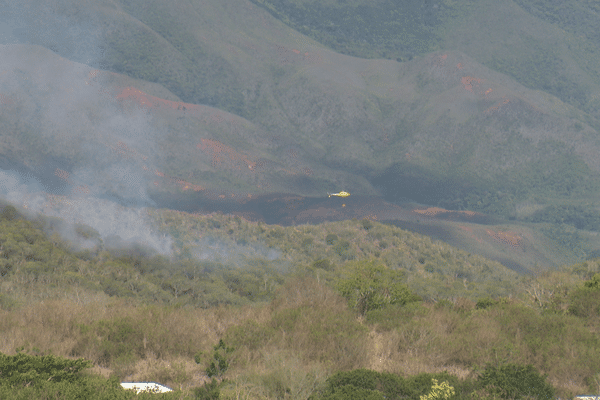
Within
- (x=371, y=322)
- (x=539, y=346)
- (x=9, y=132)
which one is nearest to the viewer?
(x=539, y=346)

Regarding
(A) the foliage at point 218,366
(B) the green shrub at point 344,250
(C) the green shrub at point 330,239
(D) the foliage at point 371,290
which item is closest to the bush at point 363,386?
(A) the foliage at point 218,366

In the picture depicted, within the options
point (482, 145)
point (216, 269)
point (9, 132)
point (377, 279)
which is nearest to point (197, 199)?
point (9, 132)

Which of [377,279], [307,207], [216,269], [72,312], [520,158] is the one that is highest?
[72,312]

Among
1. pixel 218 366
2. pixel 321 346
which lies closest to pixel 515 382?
pixel 321 346

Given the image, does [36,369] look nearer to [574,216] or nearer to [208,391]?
[208,391]

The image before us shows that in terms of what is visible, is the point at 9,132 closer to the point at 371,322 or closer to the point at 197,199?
the point at 197,199

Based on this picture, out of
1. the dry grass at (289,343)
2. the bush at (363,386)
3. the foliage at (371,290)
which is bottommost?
the foliage at (371,290)

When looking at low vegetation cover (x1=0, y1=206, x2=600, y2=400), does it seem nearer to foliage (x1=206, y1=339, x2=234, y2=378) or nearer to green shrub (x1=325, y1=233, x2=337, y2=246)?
foliage (x1=206, y1=339, x2=234, y2=378)

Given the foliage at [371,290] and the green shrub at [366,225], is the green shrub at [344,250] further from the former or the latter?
the foliage at [371,290]
